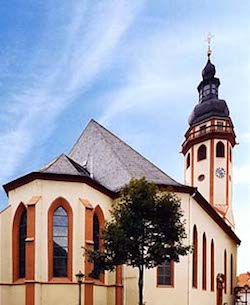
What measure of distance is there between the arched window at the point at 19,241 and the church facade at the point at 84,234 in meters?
0.05

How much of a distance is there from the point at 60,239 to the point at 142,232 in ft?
21.6

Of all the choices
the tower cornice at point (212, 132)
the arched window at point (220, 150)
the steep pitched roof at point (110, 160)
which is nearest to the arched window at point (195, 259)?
the steep pitched roof at point (110, 160)

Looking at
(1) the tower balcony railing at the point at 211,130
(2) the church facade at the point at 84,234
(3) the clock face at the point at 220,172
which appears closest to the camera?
(2) the church facade at the point at 84,234

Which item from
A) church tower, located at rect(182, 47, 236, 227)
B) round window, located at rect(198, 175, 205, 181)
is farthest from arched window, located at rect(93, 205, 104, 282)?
round window, located at rect(198, 175, 205, 181)

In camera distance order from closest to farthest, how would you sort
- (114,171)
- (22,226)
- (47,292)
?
1. (47,292)
2. (22,226)
3. (114,171)

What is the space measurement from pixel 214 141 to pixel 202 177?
12.2 ft

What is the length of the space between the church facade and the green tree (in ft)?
13.9

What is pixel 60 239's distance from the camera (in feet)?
98.2

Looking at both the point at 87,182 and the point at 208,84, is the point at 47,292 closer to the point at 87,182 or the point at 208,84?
→ the point at 87,182

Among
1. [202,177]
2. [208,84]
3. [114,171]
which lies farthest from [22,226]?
[208,84]

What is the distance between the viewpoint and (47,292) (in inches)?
1133

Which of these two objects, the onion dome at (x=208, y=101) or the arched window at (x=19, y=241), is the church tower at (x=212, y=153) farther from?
the arched window at (x=19, y=241)

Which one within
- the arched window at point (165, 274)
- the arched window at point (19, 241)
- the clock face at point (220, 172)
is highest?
the clock face at point (220, 172)

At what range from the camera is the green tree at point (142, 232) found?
24859 millimetres
